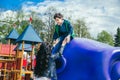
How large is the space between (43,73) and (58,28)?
4.31 ft

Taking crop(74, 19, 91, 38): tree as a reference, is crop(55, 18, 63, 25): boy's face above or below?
above

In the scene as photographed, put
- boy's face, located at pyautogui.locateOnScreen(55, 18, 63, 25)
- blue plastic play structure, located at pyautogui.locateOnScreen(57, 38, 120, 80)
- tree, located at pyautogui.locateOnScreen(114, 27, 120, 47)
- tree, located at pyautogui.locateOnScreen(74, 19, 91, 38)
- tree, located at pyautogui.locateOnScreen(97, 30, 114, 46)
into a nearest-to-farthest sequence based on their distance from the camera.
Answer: blue plastic play structure, located at pyautogui.locateOnScreen(57, 38, 120, 80)
boy's face, located at pyautogui.locateOnScreen(55, 18, 63, 25)
tree, located at pyautogui.locateOnScreen(74, 19, 91, 38)
tree, located at pyautogui.locateOnScreen(114, 27, 120, 47)
tree, located at pyautogui.locateOnScreen(97, 30, 114, 46)

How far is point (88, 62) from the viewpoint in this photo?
5961mm

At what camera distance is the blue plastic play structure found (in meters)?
5.72

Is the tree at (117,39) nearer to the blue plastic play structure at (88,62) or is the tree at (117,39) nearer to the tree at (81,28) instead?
the tree at (81,28)

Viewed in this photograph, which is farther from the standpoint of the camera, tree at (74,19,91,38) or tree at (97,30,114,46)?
tree at (97,30,114,46)

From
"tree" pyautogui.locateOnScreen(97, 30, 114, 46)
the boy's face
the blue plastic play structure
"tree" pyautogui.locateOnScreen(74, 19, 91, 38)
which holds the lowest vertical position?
"tree" pyautogui.locateOnScreen(97, 30, 114, 46)

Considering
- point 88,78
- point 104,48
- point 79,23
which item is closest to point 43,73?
point 88,78

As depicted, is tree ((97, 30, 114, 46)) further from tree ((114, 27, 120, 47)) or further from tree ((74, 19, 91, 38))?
tree ((74, 19, 91, 38))

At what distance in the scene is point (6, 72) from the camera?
16906mm

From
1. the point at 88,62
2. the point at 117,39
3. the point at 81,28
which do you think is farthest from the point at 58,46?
the point at 117,39

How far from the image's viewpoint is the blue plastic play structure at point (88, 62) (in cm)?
572

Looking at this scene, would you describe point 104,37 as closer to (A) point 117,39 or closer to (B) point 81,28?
(A) point 117,39

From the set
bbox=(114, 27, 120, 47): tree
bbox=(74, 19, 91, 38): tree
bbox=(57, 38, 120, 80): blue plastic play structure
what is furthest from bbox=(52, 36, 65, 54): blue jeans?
bbox=(114, 27, 120, 47): tree
